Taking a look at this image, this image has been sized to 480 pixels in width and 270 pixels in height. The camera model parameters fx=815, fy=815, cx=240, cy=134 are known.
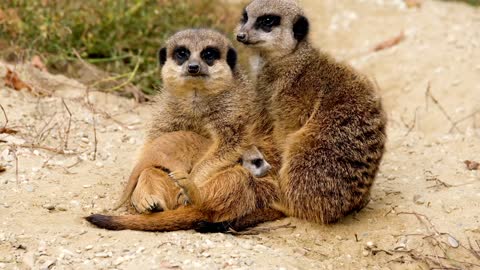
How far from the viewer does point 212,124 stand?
4043 mm

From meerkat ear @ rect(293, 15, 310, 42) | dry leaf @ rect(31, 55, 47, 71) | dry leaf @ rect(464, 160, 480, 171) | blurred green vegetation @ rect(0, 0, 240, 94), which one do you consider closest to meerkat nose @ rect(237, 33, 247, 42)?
meerkat ear @ rect(293, 15, 310, 42)

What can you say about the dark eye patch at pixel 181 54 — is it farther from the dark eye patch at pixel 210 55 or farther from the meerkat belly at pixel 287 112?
the meerkat belly at pixel 287 112

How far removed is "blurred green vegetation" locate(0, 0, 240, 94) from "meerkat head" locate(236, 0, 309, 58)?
1.22 m

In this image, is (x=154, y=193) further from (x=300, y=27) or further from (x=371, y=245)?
(x=300, y=27)

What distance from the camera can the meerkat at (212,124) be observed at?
3.76 m

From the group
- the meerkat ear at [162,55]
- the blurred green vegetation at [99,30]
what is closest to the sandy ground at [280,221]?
the blurred green vegetation at [99,30]

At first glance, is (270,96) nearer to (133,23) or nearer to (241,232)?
(241,232)

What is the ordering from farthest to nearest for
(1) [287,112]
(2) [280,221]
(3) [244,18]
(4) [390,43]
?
(4) [390,43]
(3) [244,18]
(1) [287,112]
(2) [280,221]

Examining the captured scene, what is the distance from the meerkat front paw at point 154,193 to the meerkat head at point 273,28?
2.91ft

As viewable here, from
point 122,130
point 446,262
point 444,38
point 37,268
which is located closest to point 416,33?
point 444,38

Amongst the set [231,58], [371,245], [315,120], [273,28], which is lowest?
[371,245]

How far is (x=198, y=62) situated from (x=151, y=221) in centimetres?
86

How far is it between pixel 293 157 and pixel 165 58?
0.89 meters

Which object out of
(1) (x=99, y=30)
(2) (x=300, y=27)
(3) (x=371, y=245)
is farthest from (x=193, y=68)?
(1) (x=99, y=30)
